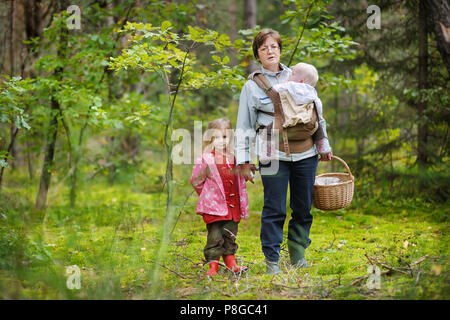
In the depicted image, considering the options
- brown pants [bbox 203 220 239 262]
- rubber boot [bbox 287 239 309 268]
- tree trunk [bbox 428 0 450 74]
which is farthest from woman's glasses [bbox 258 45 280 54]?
tree trunk [bbox 428 0 450 74]

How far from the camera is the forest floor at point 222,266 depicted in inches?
111

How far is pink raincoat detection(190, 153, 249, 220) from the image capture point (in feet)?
11.6

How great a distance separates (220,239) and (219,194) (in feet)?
1.28

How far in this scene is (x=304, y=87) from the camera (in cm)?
333

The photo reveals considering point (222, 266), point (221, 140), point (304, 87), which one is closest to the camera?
point (304, 87)

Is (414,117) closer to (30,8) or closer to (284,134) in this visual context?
(284,134)

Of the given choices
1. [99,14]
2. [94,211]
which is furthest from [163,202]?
[99,14]

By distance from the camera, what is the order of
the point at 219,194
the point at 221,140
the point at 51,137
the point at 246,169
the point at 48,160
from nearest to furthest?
the point at 246,169 → the point at 219,194 → the point at 221,140 → the point at 51,137 → the point at 48,160

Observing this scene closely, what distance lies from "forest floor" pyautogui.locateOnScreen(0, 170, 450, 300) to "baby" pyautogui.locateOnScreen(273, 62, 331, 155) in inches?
44.8

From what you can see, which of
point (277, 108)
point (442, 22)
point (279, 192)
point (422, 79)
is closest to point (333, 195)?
point (279, 192)

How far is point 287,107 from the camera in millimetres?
3309

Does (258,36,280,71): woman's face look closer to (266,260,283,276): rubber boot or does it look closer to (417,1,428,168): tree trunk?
(266,260,283,276): rubber boot

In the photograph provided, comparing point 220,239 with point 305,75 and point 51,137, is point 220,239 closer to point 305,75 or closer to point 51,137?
point 305,75

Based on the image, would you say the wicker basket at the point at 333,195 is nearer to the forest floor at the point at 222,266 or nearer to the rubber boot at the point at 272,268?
the forest floor at the point at 222,266
